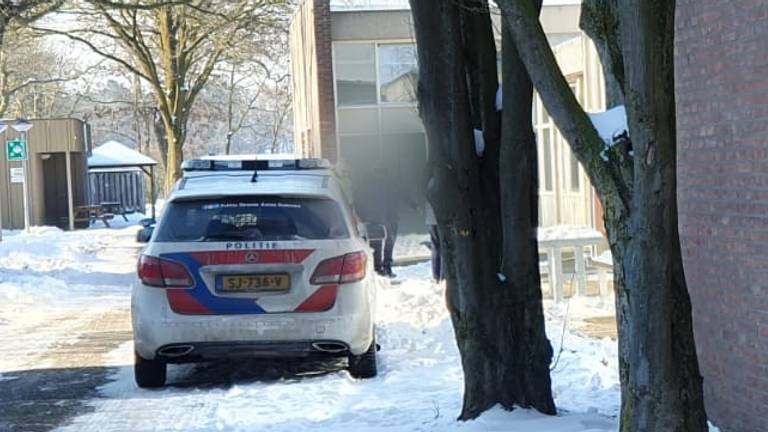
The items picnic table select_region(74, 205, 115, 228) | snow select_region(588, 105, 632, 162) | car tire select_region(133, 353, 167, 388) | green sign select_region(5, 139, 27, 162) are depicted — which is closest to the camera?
snow select_region(588, 105, 632, 162)

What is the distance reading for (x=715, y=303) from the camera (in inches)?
250

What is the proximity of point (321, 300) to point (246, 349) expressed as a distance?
70 cm

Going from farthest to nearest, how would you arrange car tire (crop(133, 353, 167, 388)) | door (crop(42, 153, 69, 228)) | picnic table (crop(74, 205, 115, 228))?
1. door (crop(42, 153, 69, 228))
2. picnic table (crop(74, 205, 115, 228))
3. car tire (crop(133, 353, 167, 388))

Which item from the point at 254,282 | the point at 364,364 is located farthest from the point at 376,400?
the point at 254,282

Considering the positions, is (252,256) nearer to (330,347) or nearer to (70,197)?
(330,347)

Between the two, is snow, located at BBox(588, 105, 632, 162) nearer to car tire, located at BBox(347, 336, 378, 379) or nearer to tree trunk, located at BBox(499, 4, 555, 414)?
tree trunk, located at BBox(499, 4, 555, 414)

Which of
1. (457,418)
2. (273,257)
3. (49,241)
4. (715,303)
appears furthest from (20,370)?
(49,241)

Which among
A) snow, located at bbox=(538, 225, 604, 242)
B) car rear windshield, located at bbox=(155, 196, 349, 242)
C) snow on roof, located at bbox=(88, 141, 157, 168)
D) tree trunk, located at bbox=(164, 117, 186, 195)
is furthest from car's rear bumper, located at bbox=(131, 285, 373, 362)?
snow on roof, located at bbox=(88, 141, 157, 168)

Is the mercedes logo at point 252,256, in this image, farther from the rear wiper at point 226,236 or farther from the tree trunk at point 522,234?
the tree trunk at point 522,234

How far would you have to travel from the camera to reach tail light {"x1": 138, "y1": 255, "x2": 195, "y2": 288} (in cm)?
856

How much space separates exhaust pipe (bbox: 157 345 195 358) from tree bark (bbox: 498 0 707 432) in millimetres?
4439

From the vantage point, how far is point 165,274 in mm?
8578

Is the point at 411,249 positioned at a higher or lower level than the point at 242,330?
lower

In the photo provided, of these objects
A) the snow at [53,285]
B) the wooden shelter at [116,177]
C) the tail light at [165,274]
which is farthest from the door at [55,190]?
the tail light at [165,274]
